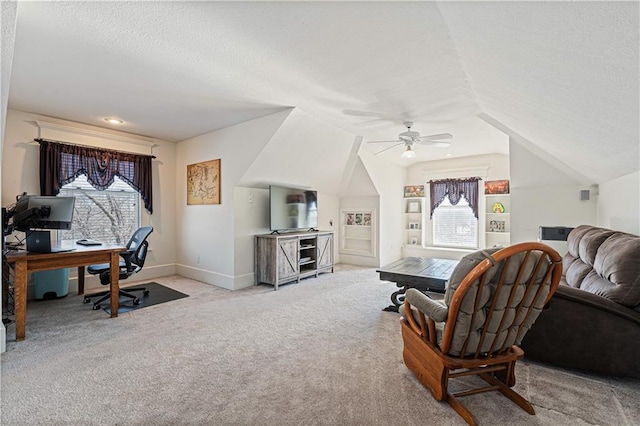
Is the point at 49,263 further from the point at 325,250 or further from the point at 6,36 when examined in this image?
the point at 325,250

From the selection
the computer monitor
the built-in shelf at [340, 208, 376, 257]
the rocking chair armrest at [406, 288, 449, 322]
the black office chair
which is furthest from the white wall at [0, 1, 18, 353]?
the built-in shelf at [340, 208, 376, 257]

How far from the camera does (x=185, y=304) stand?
3686 mm

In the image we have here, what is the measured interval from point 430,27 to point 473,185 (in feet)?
→ 17.4

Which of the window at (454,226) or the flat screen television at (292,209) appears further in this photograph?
the window at (454,226)

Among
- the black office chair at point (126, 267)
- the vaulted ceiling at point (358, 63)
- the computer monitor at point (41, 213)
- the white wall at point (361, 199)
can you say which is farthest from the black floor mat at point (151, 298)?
the white wall at point (361, 199)

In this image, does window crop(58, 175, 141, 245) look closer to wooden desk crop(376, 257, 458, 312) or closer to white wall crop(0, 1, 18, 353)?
white wall crop(0, 1, 18, 353)

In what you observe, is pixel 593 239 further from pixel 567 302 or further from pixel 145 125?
pixel 145 125

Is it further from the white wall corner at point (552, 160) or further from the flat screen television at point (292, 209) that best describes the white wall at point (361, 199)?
the white wall corner at point (552, 160)

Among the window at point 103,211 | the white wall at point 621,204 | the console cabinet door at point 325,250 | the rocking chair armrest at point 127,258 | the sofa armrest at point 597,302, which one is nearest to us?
the sofa armrest at point 597,302

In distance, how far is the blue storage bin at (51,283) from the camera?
3.71 meters

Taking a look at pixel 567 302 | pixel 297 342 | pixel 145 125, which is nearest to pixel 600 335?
pixel 567 302

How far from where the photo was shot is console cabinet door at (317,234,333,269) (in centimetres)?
538

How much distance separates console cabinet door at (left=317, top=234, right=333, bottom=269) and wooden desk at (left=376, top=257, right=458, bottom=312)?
1795 millimetres

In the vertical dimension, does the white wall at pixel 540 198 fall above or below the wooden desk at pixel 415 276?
above
